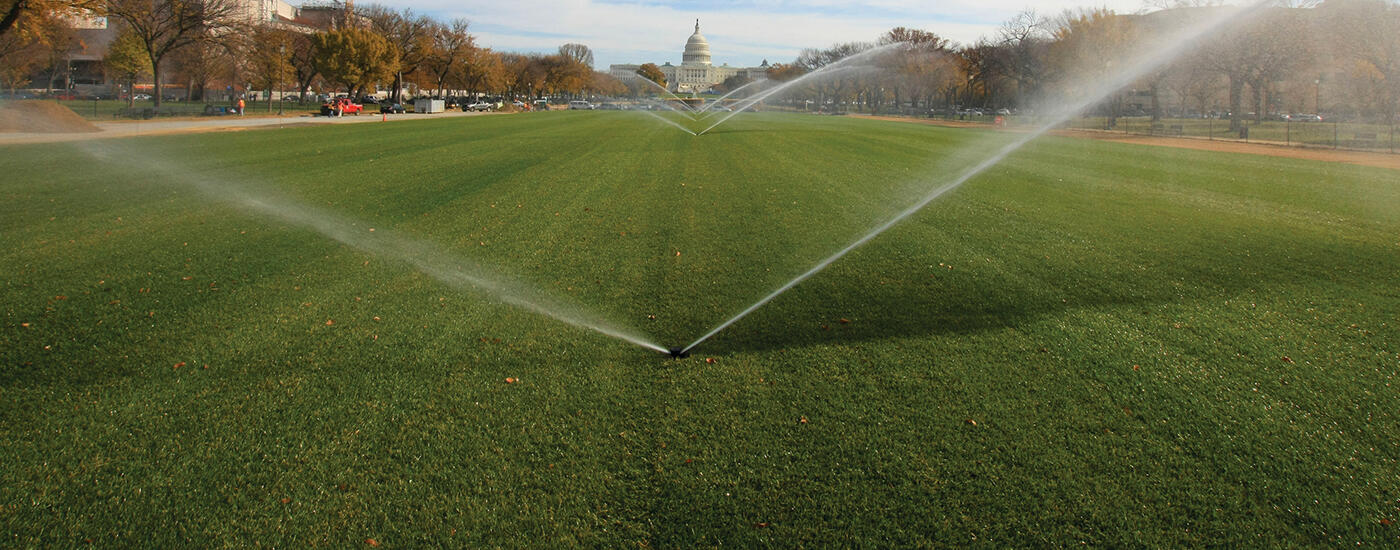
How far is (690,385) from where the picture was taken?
534cm

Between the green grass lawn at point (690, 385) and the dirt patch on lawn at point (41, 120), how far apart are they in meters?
28.5

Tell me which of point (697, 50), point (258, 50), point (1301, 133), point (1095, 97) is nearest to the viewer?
point (1095, 97)

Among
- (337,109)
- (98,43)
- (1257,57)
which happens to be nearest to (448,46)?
(337,109)

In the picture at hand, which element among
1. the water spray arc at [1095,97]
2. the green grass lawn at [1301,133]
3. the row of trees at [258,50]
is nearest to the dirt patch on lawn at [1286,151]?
the green grass lawn at [1301,133]

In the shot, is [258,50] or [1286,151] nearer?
[1286,151]

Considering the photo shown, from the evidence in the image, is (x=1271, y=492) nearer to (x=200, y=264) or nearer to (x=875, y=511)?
(x=875, y=511)

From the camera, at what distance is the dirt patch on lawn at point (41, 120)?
33969 mm

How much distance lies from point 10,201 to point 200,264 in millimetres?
7720

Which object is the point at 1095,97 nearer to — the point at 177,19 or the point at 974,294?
the point at 974,294

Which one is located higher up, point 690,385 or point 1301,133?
point 1301,133

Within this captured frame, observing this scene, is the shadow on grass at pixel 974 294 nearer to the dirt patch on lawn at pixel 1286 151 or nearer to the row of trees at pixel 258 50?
the dirt patch on lawn at pixel 1286 151

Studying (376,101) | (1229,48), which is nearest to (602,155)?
(1229,48)

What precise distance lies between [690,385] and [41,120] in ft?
142

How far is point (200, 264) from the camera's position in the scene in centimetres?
873
